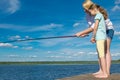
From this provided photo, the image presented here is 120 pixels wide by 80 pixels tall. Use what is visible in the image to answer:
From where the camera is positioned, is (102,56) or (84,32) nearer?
(102,56)

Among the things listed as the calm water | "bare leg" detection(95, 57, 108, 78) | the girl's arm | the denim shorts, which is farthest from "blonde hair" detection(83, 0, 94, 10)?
the calm water

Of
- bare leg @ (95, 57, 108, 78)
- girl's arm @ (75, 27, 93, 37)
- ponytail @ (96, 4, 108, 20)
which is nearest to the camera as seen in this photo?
bare leg @ (95, 57, 108, 78)

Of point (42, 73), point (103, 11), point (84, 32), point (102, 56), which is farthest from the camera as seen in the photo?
point (42, 73)

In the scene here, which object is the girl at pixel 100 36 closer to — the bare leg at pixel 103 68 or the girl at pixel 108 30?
the bare leg at pixel 103 68

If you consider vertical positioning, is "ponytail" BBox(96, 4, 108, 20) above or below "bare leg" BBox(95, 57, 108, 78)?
above

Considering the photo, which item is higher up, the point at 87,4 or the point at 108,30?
the point at 87,4

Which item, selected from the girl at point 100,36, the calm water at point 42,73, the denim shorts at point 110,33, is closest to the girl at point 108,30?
the denim shorts at point 110,33

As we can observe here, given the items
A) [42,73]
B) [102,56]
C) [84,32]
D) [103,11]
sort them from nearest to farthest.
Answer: [102,56]
[84,32]
[103,11]
[42,73]

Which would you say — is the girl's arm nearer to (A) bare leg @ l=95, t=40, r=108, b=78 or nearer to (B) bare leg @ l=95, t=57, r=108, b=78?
(A) bare leg @ l=95, t=40, r=108, b=78

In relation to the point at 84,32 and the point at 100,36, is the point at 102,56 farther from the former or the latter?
the point at 84,32

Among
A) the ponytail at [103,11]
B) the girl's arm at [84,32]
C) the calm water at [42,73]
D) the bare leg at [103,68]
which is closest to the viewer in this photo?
the bare leg at [103,68]

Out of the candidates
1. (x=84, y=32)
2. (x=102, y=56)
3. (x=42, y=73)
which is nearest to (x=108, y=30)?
(x=84, y=32)

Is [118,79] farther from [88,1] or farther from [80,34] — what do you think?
[88,1]

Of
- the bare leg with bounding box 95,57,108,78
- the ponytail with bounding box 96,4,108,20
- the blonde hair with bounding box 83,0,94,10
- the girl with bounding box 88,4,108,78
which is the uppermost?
the blonde hair with bounding box 83,0,94,10
